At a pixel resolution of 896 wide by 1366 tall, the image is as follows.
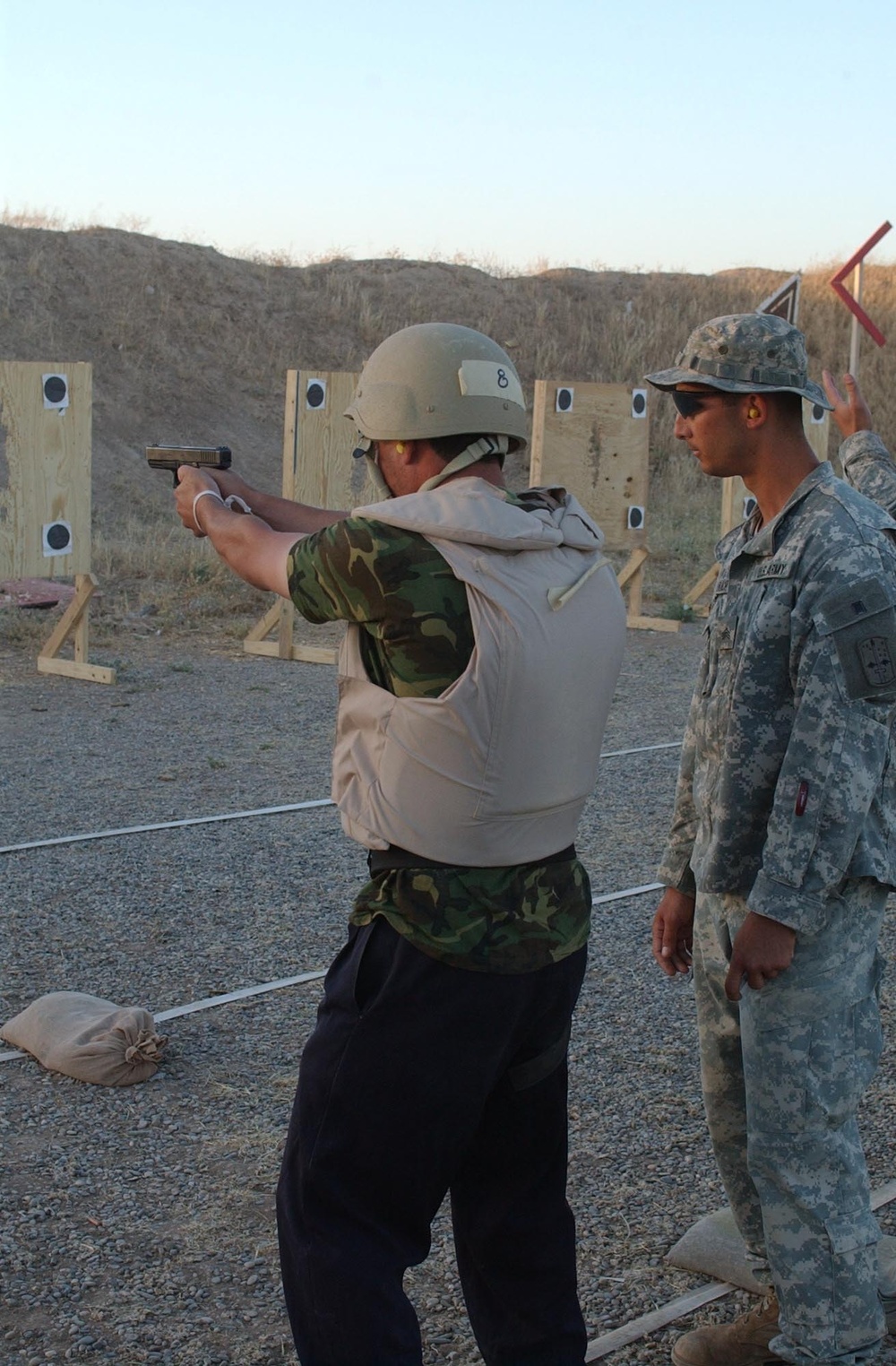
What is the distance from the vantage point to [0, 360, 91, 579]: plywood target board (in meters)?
8.41

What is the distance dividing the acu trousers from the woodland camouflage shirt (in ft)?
1.39

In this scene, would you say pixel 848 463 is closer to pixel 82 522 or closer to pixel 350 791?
pixel 350 791

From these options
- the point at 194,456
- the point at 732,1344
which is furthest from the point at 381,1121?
the point at 194,456

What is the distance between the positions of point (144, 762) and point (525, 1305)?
498cm

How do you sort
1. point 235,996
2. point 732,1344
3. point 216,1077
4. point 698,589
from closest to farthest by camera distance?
point 732,1344 < point 216,1077 < point 235,996 < point 698,589

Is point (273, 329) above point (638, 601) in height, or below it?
above

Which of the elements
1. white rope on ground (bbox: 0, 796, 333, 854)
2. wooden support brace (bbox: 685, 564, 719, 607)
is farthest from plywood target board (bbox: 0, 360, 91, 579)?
wooden support brace (bbox: 685, 564, 719, 607)

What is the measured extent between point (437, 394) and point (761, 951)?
926 mm

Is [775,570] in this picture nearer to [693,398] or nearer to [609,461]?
[693,398]

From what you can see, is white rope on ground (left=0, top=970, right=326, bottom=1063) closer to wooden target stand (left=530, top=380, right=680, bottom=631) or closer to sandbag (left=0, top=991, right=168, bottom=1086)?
sandbag (left=0, top=991, right=168, bottom=1086)

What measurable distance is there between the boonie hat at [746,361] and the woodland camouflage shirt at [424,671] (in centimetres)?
48

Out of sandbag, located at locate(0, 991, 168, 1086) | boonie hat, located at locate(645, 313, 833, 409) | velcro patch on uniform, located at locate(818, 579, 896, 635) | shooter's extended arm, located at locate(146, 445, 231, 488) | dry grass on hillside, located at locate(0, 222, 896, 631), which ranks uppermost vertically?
dry grass on hillside, located at locate(0, 222, 896, 631)

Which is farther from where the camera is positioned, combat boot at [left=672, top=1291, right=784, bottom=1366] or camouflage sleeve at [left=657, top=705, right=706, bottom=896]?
camouflage sleeve at [left=657, top=705, right=706, bottom=896]

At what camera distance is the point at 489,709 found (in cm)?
167
